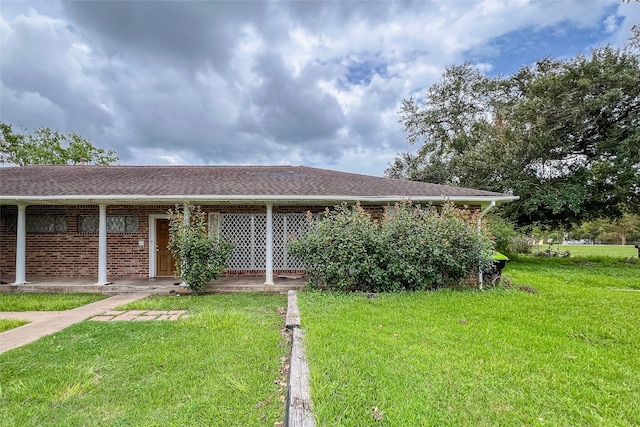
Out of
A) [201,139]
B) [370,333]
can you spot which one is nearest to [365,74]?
[201,139]

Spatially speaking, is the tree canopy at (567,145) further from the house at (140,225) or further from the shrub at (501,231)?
the house at (140,225)

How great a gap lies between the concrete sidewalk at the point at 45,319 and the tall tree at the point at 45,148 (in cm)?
2373

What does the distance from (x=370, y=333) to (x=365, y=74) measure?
14492 millimetres

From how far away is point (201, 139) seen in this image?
66.4ft

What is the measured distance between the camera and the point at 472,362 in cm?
346

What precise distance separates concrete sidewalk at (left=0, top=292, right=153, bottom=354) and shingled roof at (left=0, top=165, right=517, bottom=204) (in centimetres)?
267

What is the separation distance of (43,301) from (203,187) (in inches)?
175

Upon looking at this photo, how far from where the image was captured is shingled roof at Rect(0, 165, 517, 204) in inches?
323

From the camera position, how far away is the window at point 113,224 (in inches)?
391

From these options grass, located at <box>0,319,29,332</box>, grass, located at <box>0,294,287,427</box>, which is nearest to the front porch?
grass, located at <box>0,319,29,332</box>

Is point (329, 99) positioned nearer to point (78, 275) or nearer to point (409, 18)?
point (409, 18)

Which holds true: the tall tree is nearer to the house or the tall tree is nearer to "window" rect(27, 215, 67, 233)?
the house

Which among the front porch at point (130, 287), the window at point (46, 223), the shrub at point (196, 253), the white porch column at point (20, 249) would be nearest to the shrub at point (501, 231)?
the front porch at point (130, 287)

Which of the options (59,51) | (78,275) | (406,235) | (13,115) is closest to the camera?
(406,235)
